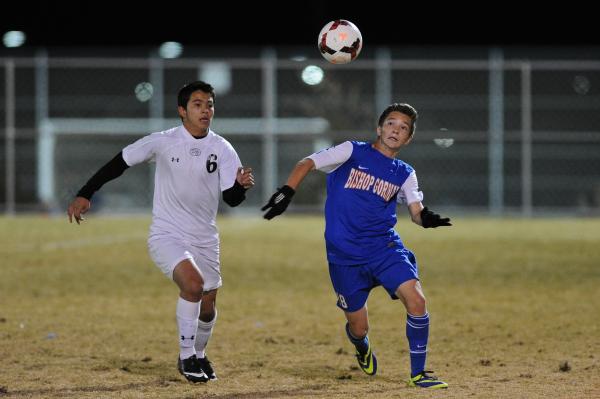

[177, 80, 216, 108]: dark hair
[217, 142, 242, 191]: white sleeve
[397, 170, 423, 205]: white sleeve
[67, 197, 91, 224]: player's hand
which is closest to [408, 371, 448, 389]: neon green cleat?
[397, 170, 423, 205]: white sleeve

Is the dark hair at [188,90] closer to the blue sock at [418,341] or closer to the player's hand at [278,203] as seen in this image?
the player's hand at [278,203]

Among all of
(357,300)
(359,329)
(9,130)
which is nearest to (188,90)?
(357,300)

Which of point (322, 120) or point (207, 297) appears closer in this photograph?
point (207, 297)

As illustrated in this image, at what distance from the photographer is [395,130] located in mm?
6125

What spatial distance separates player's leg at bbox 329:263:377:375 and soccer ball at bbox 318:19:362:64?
2771 mm

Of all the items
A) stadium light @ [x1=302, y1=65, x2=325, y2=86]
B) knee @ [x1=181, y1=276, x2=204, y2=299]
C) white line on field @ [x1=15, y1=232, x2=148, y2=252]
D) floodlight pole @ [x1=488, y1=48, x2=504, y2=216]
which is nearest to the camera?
knee @ [x1=181, y1=276, x2=204, y2=299]

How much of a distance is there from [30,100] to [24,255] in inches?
476

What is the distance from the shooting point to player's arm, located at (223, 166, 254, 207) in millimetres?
5980

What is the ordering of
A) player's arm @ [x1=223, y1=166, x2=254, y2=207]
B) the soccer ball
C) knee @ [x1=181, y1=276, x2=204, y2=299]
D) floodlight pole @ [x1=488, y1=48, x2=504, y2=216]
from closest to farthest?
1. knee @ [x1=181, y1=276, x2=204, y2=299]
2. player's arm @ [x1=223, y1=166, x2=254, y2=207]
3. the soccer ball
4. floodlight pole @ [x1=488, y1=48, x2=504, y2=216]

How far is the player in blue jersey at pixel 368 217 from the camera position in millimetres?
5973

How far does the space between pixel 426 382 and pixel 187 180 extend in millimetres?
1847

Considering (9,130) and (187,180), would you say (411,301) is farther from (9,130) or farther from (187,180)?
(9,130)

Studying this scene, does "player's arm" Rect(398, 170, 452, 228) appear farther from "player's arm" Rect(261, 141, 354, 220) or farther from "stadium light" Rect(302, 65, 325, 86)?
"stadium light" Rect(302, 65, 325, 86)

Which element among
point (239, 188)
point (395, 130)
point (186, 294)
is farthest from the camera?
point (395, 130)
